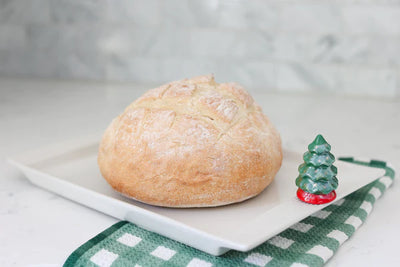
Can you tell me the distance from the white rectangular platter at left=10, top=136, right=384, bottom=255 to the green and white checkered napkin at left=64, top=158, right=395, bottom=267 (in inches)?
0.6

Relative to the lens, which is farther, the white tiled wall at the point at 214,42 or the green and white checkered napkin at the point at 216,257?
the white tiled wall at the point at 214,42

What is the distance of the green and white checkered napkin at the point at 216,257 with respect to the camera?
64 cm

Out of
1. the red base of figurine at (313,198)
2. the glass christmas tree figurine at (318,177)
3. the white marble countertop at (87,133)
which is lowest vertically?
the white marble countertop at (87,133)

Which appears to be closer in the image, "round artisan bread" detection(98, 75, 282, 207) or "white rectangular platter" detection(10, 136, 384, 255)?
"white rectangular platter" detection(10, 136, 384, 255)

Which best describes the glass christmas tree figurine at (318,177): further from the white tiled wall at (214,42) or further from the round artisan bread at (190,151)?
the white tiled wall at (214,42)

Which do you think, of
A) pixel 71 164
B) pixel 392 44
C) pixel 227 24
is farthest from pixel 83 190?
pixel 392 44

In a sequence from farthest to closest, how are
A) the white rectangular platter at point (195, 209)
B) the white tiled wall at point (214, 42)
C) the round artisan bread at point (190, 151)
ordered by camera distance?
the white tiled wall at point (214, 42) → the round artisan bread at point (190, 151) → the white rectangular platter at point (195, 209)

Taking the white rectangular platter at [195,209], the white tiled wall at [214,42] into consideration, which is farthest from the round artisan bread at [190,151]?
the white tiled wall at [214,42]

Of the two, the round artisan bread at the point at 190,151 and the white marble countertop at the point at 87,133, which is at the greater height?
the round artisan bread at the point at 190,151

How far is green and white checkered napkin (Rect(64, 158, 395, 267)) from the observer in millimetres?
641

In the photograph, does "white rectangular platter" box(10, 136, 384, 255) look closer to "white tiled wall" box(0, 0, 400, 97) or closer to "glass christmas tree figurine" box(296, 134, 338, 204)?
"glass christmas tree figurine" box(296, 134, 338, 204)

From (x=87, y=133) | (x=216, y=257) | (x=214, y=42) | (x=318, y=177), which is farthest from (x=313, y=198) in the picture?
(x=214, y=42)

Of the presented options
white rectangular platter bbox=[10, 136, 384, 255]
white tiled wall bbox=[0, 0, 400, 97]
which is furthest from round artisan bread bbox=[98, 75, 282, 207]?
white tiled wall bbox=[0, 0, 400, 97]

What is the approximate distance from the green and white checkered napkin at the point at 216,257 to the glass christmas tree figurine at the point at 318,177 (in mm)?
51
